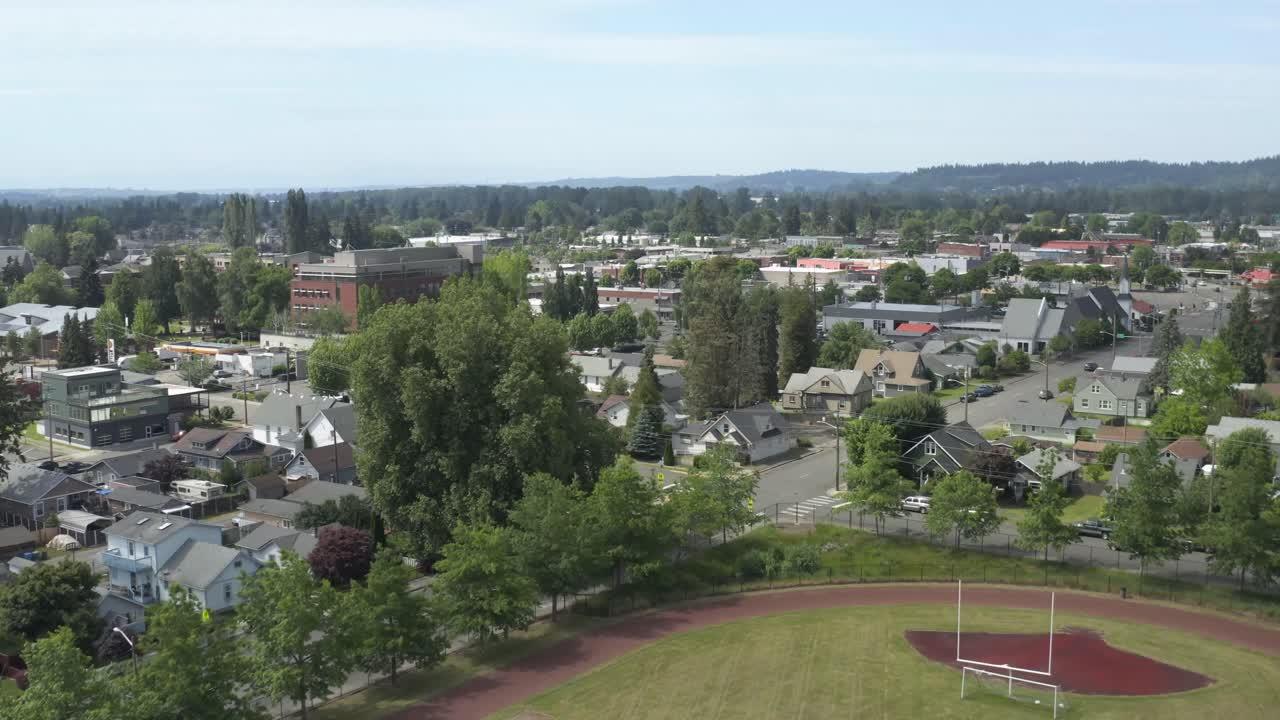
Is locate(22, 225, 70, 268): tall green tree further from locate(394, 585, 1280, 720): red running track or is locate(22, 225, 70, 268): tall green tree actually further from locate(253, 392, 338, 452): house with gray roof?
locate(394, 585, 1280, 720): red running track

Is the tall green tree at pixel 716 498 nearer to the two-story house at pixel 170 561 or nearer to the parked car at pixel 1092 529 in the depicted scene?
the parked car at pixel 1092 529

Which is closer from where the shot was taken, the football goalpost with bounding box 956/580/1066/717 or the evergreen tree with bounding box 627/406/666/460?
the football goalpost with bounding box 956/580/1066/717

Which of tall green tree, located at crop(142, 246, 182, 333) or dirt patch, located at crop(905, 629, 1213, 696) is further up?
tall green tree, located at crop(142, 246, 182, 333)

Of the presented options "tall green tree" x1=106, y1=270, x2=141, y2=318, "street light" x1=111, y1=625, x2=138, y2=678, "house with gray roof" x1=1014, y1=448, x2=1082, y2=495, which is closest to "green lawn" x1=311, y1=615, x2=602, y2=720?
"street light" x1=111, y1=625, x2=138, y2=678

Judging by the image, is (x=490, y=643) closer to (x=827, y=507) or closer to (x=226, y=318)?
(x=827, y=507)

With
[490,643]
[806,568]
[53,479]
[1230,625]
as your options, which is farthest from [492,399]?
[1230,625]

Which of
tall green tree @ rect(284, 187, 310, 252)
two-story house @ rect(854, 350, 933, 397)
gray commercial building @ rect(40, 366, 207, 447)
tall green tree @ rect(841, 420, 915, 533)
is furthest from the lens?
tall green tree @ rect(284, 187, 310, 252)

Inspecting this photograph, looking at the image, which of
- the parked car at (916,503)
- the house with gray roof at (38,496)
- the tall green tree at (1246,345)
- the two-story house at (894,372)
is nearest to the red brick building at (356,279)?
the two-story house at (894,372)

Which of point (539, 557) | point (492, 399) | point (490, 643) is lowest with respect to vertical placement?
point (490, 643)
